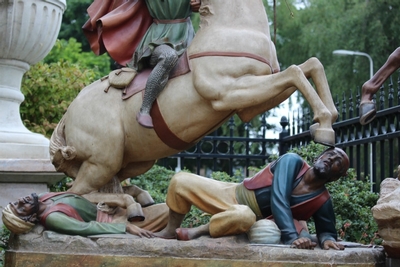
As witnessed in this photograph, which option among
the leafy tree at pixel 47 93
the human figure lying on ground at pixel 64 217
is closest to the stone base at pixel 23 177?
the human figure lying on ground at pixel 64 217

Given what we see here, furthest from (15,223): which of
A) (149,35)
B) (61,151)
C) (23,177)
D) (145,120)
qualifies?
(23,177)

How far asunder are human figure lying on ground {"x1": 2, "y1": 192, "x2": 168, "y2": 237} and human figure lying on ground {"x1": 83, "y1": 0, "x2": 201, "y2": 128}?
0.73 meters

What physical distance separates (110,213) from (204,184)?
0.80 m

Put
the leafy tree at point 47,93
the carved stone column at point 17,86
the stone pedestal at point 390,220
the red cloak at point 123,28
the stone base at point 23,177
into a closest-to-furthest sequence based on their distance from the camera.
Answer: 1. the stone pedestal at point 390,220
2. the red cloak at point 123,28
3. the stone base at point 23,177
4. the carved stone column at point 17,86
5. the leafy tree at point 47,93

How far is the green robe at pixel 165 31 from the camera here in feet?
17.7

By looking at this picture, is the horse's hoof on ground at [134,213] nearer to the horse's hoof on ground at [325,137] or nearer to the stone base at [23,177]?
the horse's hoof on ground at [325,137]

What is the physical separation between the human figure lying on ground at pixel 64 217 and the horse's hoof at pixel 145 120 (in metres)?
0.69

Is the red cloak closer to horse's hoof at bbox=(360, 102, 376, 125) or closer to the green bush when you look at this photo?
horse's hoof at bbox=(360, 102, 376, 125)

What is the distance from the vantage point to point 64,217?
4.98 metres

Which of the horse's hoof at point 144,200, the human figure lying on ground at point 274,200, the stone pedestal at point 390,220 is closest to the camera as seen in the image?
the stone pedestal at point 390,220

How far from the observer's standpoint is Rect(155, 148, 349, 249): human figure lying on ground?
479cm

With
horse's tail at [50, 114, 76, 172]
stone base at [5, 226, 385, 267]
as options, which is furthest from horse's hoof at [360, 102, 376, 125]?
horse's tail at [50, 114, 76, 172]

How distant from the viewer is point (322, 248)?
485cm

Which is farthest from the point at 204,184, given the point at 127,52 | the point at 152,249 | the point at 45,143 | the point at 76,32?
the point at 76,32
